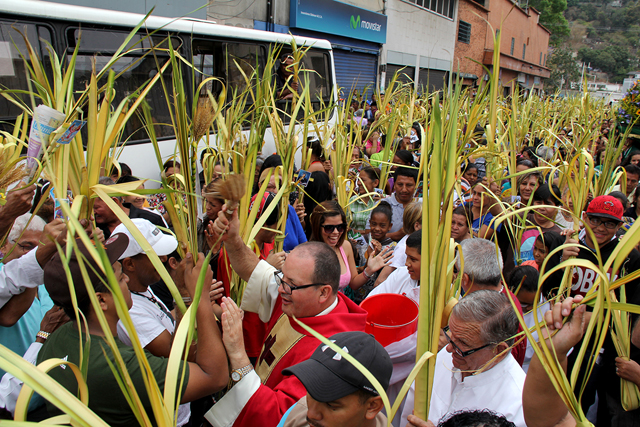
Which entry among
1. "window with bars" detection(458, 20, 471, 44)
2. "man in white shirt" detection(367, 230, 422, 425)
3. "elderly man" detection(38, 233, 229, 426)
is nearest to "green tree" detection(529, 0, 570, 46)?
"window with bars" detection(458, 20, 471, 44)

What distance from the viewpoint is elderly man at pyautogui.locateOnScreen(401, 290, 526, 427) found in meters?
1.53

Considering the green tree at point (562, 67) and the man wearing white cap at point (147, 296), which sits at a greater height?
the green tree at point (562, 67)

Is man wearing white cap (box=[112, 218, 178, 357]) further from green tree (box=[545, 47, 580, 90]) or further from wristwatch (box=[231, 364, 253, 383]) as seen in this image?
green tree (box=[545, 47, 580, 90])

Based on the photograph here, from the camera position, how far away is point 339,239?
3.04 m

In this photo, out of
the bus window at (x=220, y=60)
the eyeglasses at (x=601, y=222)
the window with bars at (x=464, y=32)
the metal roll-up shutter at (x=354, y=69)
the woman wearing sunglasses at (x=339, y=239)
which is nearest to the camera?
the eyeglasses at (x=601, y=222)

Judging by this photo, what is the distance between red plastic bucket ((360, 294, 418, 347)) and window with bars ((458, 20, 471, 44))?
2567cm

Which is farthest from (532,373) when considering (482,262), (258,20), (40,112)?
(258,20)

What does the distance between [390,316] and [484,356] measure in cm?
74

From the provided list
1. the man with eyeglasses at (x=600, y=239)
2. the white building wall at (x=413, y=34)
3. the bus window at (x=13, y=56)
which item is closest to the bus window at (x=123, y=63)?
the bus window at (x=13, y=56)

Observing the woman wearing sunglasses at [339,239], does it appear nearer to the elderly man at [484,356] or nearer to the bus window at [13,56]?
the elderly man at [484,356]

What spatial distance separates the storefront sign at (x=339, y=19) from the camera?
1244 centimetres

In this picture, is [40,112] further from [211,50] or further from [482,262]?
[211,50]

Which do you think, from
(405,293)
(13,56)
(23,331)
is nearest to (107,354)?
(23,331)

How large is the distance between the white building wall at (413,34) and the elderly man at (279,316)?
1644 cm
